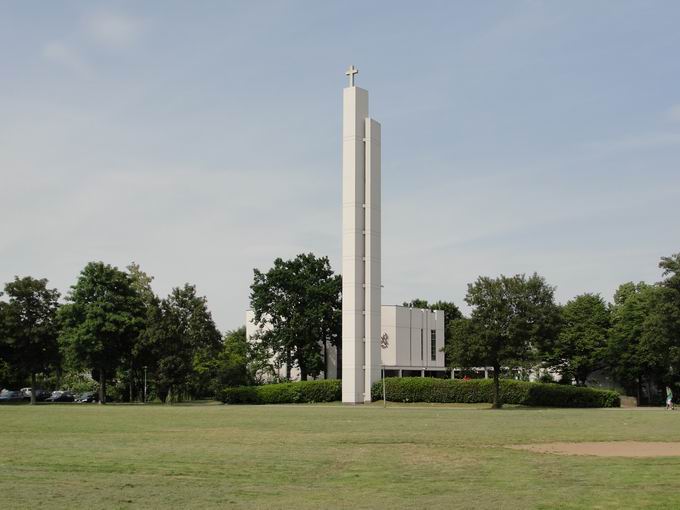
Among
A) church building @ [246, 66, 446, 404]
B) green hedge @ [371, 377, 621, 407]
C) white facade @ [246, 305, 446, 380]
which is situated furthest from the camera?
white facade @ [246, 305, 446, 380]

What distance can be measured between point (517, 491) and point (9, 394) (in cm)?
9097

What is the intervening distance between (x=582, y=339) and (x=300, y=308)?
3215cm

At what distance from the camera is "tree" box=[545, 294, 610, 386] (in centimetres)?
9356

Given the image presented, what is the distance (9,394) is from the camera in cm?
9556

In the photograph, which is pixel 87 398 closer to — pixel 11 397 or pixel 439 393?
pixel 11 397

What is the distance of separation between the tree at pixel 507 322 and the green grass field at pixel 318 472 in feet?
98.2

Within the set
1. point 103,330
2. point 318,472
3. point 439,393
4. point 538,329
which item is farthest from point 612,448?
point 103,330

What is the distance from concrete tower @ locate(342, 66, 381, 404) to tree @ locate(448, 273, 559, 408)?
15.2 m

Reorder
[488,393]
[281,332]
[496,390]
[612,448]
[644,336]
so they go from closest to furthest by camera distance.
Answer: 1. [612,448]
2. [496,390]
3. [488,393]
4. [644,336]
5. [281,332]

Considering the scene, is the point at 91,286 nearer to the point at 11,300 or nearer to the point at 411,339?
the point at 11,300

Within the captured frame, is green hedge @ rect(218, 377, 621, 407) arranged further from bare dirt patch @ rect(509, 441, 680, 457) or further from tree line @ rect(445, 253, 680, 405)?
bare dirt patch @ rect(509, 441, 680, 457)

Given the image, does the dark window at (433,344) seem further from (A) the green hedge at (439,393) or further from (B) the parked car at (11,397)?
(B) the parked car at (11,397)

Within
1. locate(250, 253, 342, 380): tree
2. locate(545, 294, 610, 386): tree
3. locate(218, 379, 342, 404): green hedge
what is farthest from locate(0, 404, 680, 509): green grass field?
locate(545, 294, 610, 386): tree

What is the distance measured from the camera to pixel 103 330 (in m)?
77.1
